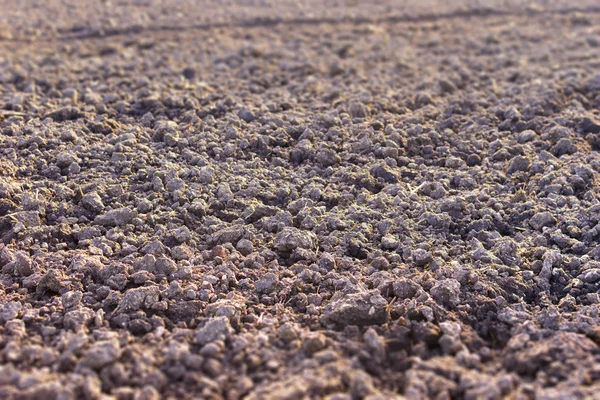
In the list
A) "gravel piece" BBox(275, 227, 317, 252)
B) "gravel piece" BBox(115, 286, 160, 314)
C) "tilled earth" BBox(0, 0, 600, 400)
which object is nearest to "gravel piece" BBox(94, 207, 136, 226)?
"tilled earth" BBox(0, 0, 600, 400)

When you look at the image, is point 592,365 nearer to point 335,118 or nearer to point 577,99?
point 335,118

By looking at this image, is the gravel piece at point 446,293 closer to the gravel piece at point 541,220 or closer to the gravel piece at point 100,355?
the gravel piece at point 541,220

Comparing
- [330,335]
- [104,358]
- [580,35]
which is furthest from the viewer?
[580,35]

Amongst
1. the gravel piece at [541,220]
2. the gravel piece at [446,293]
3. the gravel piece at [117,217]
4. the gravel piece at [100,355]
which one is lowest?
the gravel piece at [446,293]

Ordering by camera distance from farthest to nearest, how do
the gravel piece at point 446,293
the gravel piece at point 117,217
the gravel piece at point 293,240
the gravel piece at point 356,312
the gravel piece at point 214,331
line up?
the gravel piece at point 117,217, the gravel piece at point 293,240, the gravel piece at point 446,293, the gravel piece at point 356,312, the gravel piece at point 214,331

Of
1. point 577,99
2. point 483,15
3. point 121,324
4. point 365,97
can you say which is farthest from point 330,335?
point 483,15

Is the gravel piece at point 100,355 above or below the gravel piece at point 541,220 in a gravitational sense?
below

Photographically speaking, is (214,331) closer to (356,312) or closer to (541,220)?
(356,312)

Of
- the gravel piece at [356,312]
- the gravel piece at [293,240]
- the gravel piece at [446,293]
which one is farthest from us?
the gravel piece at [293,240]

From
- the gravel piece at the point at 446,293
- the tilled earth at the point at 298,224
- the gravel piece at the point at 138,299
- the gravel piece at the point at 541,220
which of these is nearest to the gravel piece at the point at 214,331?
the tilled earth at the point at 298,224
